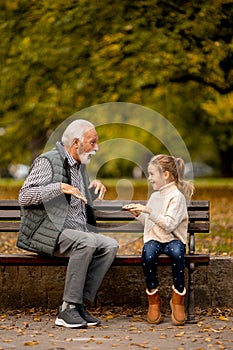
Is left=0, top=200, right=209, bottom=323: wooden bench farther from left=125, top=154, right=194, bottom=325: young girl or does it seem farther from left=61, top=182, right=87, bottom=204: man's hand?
left=61, top=182, right=87, bottom=204: man's hand

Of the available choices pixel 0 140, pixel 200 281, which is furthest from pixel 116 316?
pixel 0 140

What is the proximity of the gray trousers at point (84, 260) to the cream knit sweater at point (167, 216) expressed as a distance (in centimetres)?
32

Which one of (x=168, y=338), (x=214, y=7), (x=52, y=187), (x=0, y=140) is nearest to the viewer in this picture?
(x=168, y=338)

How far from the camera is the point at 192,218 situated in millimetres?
8156

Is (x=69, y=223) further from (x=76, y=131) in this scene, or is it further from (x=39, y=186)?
(x=76, y=131)

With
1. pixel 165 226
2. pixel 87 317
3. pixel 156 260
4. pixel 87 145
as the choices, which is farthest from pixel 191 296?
pixel 87 145

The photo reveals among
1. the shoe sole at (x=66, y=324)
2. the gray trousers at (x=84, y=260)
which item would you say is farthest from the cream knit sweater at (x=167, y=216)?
the shoe sole at (x=66, y=324)

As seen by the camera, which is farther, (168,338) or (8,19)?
(8,19)

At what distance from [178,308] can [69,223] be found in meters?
1.05

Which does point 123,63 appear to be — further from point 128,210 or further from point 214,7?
point 128,210

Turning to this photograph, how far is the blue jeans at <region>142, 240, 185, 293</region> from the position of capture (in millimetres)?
7656

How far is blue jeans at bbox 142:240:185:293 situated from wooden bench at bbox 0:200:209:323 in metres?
0.08

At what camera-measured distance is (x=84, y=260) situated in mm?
7641

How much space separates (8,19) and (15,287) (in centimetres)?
730
